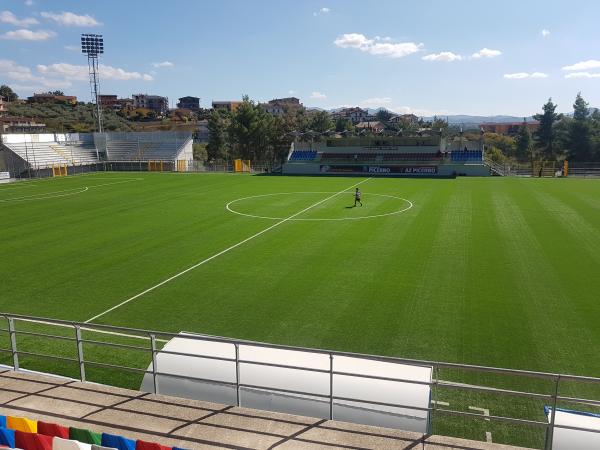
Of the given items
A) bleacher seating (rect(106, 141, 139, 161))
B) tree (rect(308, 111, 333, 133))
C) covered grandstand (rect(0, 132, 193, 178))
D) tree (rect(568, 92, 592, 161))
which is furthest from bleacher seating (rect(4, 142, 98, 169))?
tree (rect(568, 92, 592, 161))

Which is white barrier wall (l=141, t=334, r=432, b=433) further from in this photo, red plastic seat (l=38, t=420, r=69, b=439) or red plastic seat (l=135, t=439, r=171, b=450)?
red plastic seat (l=135, t=439, r=171, b=450)

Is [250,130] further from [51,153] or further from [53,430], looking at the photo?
[53,430]

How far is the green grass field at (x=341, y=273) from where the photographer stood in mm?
12195

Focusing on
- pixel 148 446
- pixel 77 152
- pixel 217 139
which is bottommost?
pixel 148 446

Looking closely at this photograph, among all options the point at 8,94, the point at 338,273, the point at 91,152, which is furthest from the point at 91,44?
the point at 8,94

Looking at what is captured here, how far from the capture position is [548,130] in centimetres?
8738

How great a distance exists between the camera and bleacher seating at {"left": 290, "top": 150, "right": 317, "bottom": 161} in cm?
6506

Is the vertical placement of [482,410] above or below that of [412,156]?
below

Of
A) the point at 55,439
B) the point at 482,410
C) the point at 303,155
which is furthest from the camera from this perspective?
the point at 303,155

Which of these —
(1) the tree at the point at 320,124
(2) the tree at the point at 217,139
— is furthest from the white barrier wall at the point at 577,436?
(1) the tree at the point at 320,124

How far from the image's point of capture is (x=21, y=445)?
570 cm

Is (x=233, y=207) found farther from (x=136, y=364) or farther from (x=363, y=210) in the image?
(x=136, y=364)

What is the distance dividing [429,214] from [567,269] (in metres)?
11.7

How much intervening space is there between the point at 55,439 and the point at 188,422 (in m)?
1.94
